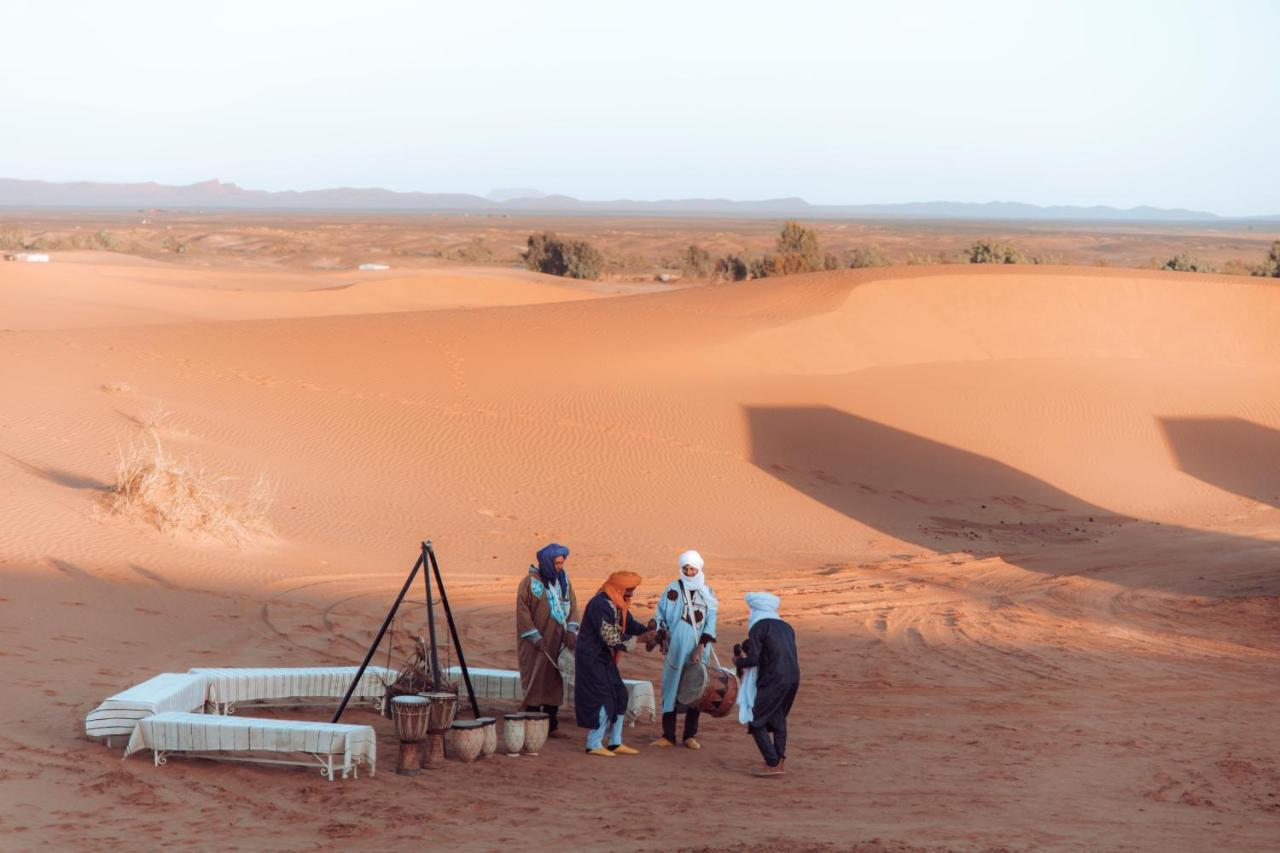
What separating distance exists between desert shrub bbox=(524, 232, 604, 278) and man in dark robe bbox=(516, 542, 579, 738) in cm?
5377

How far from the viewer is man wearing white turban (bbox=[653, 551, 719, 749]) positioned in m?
9.52

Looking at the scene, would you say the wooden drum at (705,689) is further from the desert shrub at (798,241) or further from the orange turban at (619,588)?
the desert shrub at (798,241)

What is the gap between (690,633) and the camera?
9.55 m

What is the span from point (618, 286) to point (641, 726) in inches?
1764

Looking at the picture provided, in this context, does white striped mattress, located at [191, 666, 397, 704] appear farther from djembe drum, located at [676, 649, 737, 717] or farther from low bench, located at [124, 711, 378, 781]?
djembe drum, located at [676, 649, 737, 717]

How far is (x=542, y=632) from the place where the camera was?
9750mm

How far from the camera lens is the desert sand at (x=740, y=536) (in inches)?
322

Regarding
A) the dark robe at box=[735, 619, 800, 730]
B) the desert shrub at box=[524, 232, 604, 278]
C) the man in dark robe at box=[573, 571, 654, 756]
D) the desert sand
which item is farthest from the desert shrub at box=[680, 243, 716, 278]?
the dark robe at box=[735, 619, 800, 730]

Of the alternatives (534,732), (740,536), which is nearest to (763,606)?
(534,732)

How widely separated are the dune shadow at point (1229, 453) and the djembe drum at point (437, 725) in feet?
60.4

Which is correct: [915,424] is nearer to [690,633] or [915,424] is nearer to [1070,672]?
[1070,672]

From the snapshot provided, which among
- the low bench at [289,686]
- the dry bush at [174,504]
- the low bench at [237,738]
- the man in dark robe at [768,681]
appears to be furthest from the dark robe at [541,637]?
the dry bush at [174,504]

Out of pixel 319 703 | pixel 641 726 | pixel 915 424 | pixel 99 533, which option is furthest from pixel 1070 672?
pixel 915 424

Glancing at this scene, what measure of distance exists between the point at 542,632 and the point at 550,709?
57 cm
